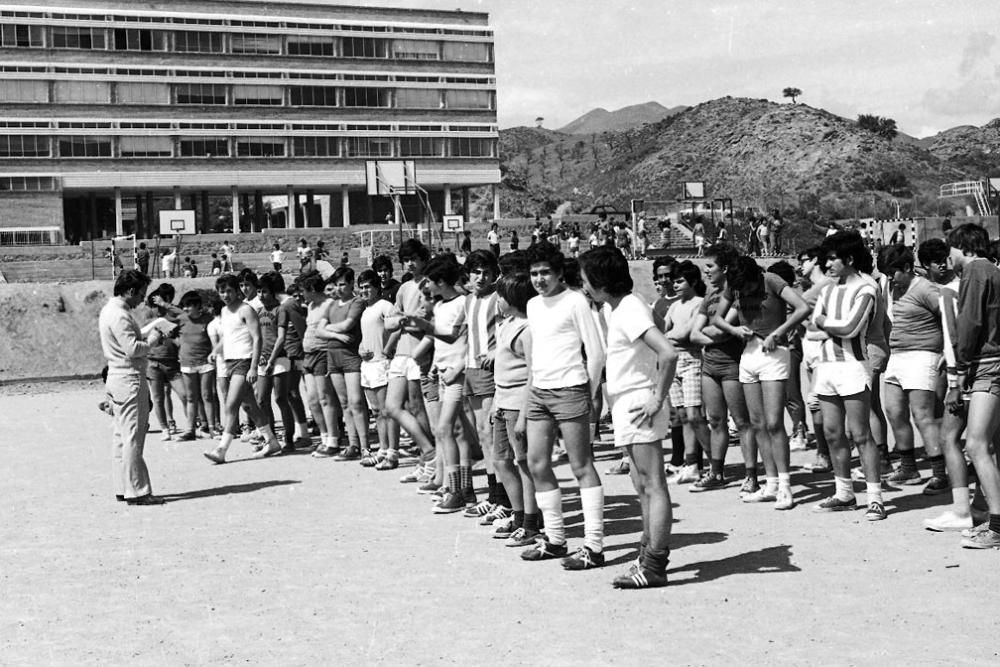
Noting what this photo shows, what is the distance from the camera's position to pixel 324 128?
83.0 m

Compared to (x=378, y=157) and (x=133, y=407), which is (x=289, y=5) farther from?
(x=133, y=407)

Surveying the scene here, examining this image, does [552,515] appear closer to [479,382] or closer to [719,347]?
[479,382]

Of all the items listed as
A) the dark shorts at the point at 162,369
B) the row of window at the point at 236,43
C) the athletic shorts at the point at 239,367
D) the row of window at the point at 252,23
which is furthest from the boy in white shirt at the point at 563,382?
the row of window at the point at 252,23

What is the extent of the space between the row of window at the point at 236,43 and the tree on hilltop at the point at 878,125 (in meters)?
73.2

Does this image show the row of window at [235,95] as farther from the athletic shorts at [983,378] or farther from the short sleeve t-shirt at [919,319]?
the athletic shorts at [983,378]

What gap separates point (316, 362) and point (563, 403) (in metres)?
6.01

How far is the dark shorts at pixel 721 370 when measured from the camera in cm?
960

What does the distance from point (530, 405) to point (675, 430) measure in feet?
12.9

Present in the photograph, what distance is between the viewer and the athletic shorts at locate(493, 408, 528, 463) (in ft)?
26.0

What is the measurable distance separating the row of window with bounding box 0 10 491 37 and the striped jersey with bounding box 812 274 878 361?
7586cm

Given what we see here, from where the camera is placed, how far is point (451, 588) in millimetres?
7121

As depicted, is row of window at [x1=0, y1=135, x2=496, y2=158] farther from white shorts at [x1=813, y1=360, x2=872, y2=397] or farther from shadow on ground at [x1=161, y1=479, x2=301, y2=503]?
white shorts at [x1=813, y1=360, x2=872, y2=397]

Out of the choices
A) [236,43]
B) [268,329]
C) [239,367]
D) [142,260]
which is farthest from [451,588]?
[236,43]

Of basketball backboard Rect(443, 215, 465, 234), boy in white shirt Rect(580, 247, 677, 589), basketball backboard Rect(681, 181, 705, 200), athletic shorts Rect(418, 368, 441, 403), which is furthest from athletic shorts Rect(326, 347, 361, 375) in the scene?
basketball backboard Rect(681, 181, 705, 200)
